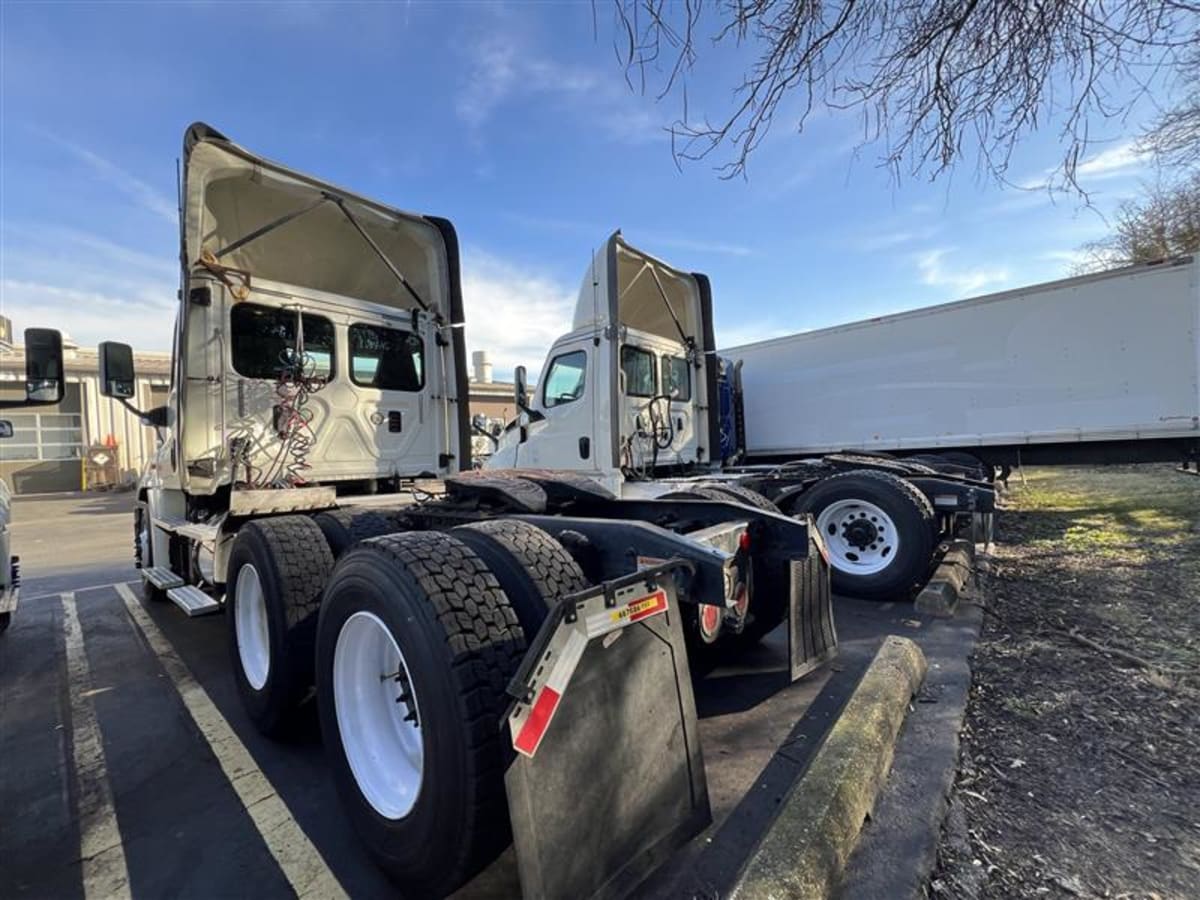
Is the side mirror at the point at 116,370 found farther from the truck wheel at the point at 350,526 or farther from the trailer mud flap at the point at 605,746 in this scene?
the trailer mud flap at the point at 605,746

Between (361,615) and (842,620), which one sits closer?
(361,615)

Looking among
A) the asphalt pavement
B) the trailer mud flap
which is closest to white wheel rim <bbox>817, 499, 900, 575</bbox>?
the asphalt pavement

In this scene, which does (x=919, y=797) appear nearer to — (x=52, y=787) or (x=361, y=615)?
(x=361, y=615)

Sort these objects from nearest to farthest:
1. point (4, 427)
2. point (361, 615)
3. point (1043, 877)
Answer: point (1043, 877) < point (361, 615) < point (4, 427)

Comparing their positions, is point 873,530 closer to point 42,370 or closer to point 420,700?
point 420,700

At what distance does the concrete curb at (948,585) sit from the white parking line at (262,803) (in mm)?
4334

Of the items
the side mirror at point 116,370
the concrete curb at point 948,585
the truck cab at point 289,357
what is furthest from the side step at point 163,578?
the concrete curb at point 948,585

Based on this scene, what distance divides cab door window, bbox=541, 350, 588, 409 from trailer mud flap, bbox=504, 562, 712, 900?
14.0ft

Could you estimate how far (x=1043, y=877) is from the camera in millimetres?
1837

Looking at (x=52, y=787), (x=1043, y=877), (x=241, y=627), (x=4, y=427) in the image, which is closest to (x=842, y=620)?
(x=1043, y=877)

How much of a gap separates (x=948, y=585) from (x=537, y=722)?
4.40m

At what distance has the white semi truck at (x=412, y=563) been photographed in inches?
65.3

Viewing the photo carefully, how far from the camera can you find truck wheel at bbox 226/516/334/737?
2.96 metres

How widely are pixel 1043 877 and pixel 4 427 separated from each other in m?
6.55
